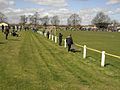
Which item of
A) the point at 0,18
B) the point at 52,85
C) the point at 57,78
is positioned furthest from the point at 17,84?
the point at 0,18

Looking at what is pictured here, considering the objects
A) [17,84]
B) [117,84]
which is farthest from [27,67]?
[117,84]

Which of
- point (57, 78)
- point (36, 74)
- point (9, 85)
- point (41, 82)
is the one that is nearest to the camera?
point (9, 85)

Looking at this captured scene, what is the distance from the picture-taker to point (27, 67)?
15.7 meters

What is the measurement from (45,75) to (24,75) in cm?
91

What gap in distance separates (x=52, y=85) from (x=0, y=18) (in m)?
146

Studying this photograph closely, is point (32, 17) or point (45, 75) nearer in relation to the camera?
point (45, 75)

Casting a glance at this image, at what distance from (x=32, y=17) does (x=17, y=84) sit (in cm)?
15175

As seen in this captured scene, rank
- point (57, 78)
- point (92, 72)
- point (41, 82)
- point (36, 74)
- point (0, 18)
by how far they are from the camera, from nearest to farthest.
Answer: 1. point (41, 82)
2. point (57, 78)
3. point (36, 74)
4. point (92, 72)
5. point (0, 18)

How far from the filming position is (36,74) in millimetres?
13695

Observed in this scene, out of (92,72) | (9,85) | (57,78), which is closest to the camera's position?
(9,85)

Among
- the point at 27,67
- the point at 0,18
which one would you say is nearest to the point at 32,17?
the point at 0,18

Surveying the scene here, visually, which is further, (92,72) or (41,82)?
(92,72)

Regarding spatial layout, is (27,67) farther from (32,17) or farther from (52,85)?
(32,17)

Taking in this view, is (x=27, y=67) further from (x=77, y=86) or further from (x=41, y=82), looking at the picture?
(x=77, y=86)
